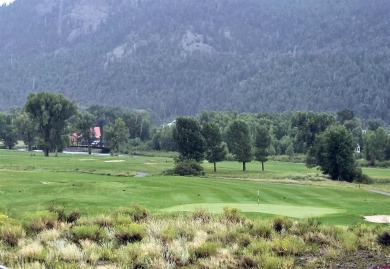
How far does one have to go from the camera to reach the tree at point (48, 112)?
98.8 meters

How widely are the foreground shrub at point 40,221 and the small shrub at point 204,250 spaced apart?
21.7 feet

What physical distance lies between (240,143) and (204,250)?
67.5m

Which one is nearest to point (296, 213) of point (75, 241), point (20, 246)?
point (75, 241)

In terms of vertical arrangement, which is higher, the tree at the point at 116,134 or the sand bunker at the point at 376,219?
the tree at the point at 116,134

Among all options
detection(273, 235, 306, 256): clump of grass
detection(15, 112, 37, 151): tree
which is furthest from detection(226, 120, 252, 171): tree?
detection(273, 235, 306, 256): clump of grass

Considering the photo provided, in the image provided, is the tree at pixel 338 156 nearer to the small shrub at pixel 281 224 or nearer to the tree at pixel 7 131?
the small shrub at pixel 281 224

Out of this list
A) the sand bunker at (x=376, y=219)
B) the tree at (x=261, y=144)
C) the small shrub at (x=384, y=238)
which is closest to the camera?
the small shrub at (x=384, y=238)

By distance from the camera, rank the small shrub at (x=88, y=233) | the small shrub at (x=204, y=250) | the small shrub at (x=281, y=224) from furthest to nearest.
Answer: the small shrub at (x=281, y=224)
the small shrub at (x=88, y=233)
the small shrub at (x=204, y=250)

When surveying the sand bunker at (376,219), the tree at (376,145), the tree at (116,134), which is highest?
the tree at (116,134)

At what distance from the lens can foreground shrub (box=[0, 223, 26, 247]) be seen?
55.4 feet

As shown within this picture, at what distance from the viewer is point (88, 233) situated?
17.3m

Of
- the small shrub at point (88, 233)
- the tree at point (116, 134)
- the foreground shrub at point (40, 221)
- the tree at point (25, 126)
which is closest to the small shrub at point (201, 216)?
the small shrub at point (88, 233)

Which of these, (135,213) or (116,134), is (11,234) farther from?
(116,134)

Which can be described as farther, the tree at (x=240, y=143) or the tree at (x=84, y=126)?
the tree at (x=84, y=126)
